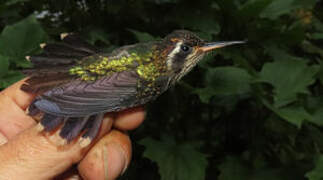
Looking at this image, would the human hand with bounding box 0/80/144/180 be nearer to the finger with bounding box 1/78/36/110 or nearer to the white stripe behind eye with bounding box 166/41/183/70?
the finger with bounding box 1/78/36/110

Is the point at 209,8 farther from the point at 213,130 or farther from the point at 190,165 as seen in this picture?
the point at 213,130

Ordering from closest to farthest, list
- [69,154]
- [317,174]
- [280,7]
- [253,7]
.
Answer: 1. [69,154]
2. [317,174]
3. [253,7]
4. [280,7]

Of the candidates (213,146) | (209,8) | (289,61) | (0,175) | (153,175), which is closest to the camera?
(0,175)

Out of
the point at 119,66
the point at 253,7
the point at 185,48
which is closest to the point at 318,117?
the point at 253,7

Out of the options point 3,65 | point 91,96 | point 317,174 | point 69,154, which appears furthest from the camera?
point 3,65

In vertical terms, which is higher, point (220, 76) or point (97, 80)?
point (97, 80)

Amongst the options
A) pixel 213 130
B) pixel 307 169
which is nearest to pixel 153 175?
pixel 213 130

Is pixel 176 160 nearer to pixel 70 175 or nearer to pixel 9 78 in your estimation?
pixel 70 175
